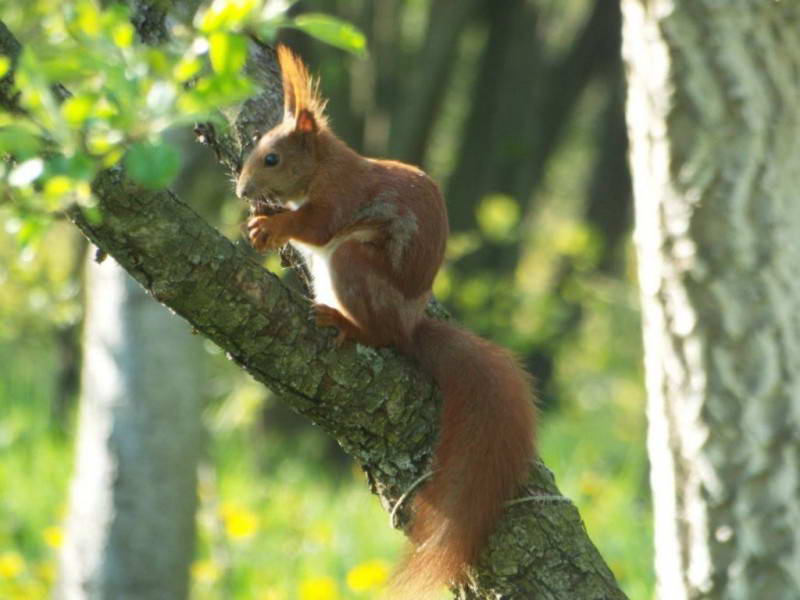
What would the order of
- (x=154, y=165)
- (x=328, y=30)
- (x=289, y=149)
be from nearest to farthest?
(x=154, y=165), (x=328, y=30), (x=289, y=149)

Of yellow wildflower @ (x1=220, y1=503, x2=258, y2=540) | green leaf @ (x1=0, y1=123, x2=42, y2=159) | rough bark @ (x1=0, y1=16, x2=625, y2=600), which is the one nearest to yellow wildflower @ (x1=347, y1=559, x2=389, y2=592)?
yellow wildflower @ (x1=220, y1=503, x2=258, y2=540)

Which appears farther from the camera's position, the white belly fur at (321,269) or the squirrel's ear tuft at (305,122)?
the squirrel's ear tuft at (305,122)

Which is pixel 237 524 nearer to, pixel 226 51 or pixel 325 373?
pixel 325 373

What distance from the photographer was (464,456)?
2.14 metres

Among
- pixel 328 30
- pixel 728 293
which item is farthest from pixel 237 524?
pixel 328 30

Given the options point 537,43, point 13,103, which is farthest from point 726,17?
point 537,43

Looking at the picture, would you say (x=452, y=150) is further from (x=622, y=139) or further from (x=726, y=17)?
(x=726, y=17)

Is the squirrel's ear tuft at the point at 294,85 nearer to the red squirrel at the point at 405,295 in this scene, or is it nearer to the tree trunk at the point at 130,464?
the red squirrel at the point at 405,295

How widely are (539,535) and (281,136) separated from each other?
976 mm

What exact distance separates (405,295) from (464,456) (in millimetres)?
376

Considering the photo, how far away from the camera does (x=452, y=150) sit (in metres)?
7.91

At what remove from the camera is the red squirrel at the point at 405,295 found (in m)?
2.12

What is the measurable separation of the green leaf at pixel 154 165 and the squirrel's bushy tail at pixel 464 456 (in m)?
1.16

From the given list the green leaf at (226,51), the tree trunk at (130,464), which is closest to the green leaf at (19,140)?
the green leaf at (226,51)
